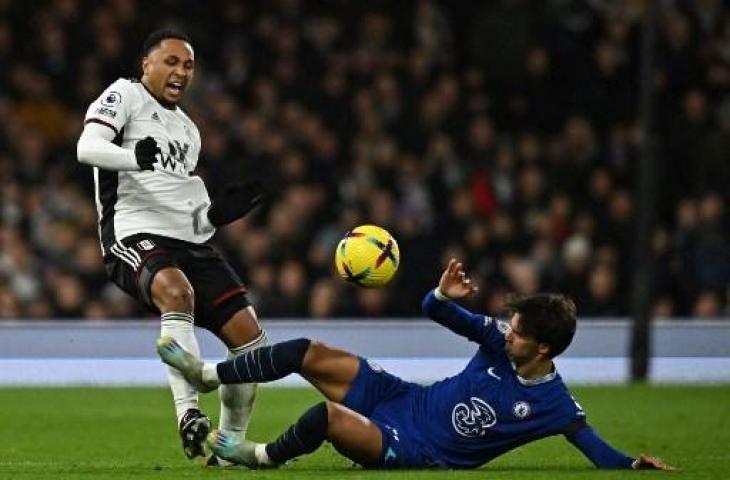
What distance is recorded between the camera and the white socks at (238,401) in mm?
8742

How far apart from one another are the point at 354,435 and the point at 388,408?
1.14ft

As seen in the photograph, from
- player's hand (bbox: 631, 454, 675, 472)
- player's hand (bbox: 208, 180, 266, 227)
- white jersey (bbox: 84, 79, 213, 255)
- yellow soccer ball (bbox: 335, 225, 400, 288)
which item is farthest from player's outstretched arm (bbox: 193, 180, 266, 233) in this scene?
player's hand (bbox: 631, 454, 675, 472)

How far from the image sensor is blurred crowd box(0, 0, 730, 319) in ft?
50.2

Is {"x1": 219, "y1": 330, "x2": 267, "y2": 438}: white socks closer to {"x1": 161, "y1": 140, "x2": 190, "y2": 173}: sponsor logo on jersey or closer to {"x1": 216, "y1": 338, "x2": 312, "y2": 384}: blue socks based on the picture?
{"x1": 216, "y1": 338, "x2": 312, "y2": 384}: blue socks

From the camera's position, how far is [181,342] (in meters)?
8.40

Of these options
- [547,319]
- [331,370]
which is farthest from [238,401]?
[547,319]

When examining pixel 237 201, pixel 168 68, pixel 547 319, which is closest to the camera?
pixel 547 319

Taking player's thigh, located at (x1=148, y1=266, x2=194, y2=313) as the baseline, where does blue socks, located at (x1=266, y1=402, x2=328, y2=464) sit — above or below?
below

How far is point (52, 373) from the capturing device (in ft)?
47.0

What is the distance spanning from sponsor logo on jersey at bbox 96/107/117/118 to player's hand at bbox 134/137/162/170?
12.0 inches

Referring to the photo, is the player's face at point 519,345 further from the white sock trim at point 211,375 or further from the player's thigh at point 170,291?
the player's thigh at point 170,291

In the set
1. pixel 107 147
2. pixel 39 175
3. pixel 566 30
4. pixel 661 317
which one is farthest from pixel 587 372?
A: pixel 107 147

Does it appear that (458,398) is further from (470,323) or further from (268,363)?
(268,363)

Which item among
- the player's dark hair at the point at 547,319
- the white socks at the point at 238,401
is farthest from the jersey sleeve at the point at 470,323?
the white socks at the point at 238,401
